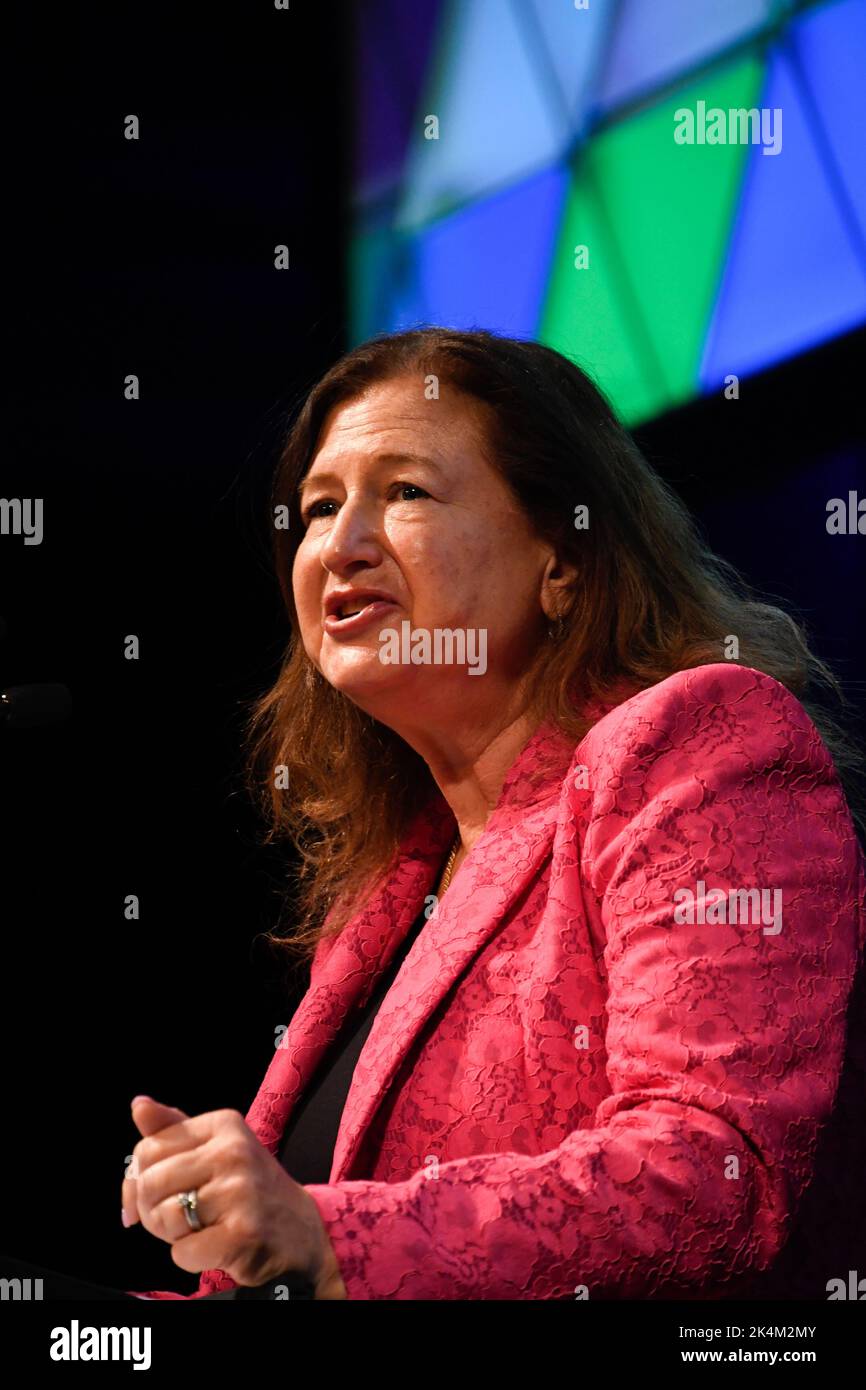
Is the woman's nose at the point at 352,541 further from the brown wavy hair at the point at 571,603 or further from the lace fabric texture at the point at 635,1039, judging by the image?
the lace fabric texture at the point at 635,1039

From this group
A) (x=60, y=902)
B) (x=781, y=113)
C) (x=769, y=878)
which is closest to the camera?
(x=769, y=878)

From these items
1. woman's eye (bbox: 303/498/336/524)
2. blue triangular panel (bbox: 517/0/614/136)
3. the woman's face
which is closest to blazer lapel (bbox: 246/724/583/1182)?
the woman's face

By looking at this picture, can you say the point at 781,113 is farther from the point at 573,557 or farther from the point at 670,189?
the point at 573,557

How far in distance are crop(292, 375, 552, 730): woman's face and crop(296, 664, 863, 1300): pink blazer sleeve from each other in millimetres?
364

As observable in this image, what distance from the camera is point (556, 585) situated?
1.90 m

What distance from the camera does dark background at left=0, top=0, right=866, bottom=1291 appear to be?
240 cm

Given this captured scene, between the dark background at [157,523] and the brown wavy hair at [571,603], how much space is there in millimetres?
333

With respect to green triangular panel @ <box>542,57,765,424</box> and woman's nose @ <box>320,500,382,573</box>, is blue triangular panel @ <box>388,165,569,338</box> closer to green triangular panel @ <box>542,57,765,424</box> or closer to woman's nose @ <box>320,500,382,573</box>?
green triangular panel @ <box>542,57,765,424</box>

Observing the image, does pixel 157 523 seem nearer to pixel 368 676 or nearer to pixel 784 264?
pixel 368 676

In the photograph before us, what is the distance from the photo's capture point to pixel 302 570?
76.2 inches

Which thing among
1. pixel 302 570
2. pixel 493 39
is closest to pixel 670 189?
pixel 493 39

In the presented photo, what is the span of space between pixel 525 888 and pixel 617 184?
1278 millimetres
